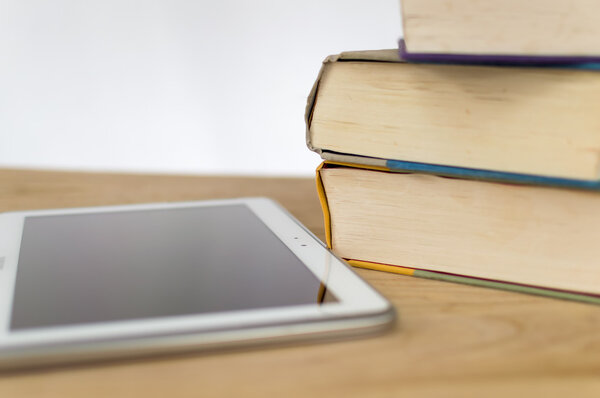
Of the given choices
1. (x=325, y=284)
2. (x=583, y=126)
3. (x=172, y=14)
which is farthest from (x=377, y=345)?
(x=172, y=14)

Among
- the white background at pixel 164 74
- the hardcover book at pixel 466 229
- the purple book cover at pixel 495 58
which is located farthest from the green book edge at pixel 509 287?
the white background at pixel 164 74

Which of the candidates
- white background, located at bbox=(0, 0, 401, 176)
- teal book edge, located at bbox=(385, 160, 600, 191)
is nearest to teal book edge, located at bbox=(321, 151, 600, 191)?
teal book edge, located at bbox=(385, 160, 600, 191)

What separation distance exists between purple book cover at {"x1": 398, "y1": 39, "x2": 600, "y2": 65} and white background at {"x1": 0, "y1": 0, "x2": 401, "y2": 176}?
5.11 feet

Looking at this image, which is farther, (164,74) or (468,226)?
(164,74)

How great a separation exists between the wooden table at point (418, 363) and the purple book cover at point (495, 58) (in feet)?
0.48

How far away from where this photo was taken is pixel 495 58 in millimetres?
365

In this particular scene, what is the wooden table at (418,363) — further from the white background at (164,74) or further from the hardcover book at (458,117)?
the white background at (164,74)

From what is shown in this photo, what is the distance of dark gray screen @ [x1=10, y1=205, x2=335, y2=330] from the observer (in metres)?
Answer: 0.35

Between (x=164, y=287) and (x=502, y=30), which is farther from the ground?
(x=502, y=30)

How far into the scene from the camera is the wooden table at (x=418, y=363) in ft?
0.99

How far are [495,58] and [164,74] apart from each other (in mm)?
1738

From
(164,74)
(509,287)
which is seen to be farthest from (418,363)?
(164,74)

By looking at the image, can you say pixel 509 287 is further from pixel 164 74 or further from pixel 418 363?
pixel 164 74

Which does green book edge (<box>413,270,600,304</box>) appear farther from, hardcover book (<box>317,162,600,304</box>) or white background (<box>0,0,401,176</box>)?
white background (<box>0,0,401,176</box>)
